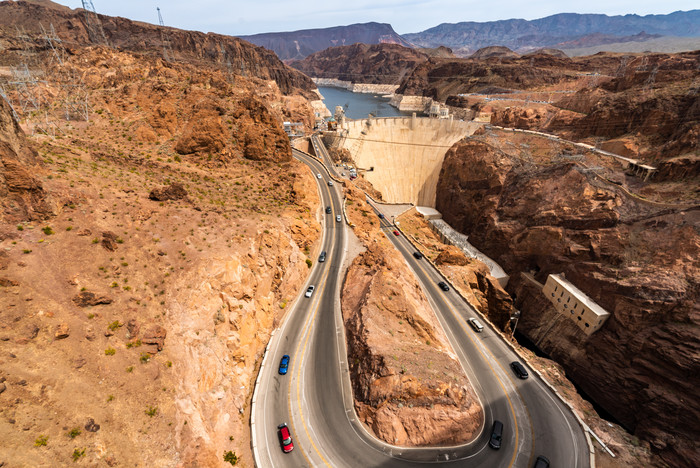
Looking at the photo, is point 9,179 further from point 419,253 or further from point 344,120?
point 344,120

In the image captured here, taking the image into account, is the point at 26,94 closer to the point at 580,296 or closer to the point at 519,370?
the point at 519,370

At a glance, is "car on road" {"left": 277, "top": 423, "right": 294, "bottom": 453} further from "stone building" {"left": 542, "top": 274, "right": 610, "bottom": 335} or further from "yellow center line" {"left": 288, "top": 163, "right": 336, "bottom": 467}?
"stone building" {"left": 542, "top": 274, "right": 610, "bottom": 335}

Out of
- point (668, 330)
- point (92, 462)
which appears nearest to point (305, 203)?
point (92, 462)

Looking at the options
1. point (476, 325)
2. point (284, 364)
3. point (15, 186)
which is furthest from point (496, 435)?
point (15, 186)

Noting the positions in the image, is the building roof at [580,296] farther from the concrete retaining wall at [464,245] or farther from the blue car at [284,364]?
the blue car at [284,364]

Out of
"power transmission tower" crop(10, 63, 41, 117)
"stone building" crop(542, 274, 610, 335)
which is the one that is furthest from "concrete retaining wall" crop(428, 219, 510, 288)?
"power transmission tower" crop(10, 63, 41, 117)

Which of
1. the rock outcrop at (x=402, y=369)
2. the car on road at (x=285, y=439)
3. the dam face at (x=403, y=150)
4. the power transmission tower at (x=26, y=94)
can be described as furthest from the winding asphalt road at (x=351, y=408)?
the dam face at (x=403, y=150)
